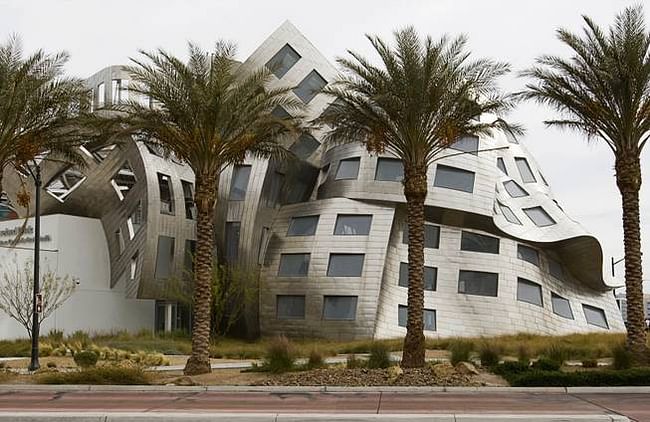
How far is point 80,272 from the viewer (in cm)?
4428

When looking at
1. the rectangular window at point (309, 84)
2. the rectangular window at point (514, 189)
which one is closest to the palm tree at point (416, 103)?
the rectangular window at point (309, 84)

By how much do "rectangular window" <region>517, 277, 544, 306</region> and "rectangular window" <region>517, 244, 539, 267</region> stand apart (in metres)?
1.42

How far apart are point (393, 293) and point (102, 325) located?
16.3 m

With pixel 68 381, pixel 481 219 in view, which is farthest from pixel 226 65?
pixel 481 219

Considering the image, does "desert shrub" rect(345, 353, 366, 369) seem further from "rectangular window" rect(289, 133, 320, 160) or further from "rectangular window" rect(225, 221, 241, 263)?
"rectangular window" rect(289, 133, 320, 160)

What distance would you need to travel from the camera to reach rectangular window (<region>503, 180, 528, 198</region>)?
5006cm

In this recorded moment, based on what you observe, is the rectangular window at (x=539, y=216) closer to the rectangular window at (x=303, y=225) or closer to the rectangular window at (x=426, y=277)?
the rectangular window at (x=426, y=277)

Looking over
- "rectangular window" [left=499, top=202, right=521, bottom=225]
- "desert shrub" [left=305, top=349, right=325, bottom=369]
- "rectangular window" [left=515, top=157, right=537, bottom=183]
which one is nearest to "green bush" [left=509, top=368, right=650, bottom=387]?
"desert shrub" [left=305, top=349, right=325, bottom=369]

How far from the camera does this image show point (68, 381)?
867 inches

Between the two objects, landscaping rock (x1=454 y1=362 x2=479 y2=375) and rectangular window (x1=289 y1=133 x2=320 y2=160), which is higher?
rectangular window (x1=289 y1=133 x2=320 y2=160)

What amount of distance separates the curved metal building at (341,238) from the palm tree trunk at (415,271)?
16.1m

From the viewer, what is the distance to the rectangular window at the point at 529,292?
4444cm

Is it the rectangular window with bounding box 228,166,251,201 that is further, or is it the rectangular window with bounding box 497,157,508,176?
the rectangular window with bounding box 497,157,508,176

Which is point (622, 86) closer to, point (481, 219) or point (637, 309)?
point (637, 309)
